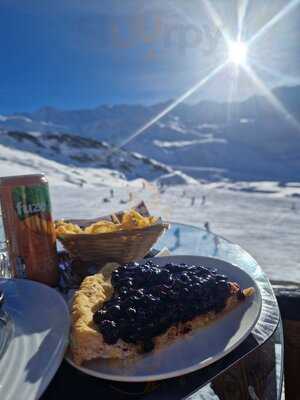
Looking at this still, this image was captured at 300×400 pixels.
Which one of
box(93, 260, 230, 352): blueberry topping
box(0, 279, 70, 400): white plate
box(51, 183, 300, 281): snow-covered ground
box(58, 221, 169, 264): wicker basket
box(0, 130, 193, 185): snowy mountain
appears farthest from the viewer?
box(0, 130, 193, 185): snowy mountain

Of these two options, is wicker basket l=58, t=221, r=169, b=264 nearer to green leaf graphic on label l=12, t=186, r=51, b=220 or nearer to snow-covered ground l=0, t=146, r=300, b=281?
green leaf graphic on label l=12, t=186, r=51, b=220

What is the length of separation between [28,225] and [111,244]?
0.68ft

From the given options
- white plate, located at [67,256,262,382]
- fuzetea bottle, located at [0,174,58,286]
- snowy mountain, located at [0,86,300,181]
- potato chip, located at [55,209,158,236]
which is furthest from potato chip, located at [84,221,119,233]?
snowy mountain, located at [0,86,300,181]

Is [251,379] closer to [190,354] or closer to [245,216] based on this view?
[190,354]

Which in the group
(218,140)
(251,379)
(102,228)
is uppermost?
(218,140)

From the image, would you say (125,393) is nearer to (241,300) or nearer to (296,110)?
(241,300)

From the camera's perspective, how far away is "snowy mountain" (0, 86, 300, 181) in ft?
→ 196

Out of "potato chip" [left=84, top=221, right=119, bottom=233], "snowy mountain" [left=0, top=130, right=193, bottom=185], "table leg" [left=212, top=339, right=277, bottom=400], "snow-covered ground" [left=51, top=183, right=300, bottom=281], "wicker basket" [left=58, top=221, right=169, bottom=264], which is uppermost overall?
"snowy mountain" [left=0, top=130, right=193, bottom=185]

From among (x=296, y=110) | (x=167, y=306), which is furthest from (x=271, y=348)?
(x=296, y=110)

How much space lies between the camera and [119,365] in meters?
0.50

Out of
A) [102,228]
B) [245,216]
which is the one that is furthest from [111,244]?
[245,216]

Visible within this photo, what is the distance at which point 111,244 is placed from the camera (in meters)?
0.87

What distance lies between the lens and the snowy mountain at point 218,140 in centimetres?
5984

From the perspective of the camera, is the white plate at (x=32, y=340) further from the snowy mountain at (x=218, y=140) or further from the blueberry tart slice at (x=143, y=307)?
the snowy mountain at (x=218, y=140)
